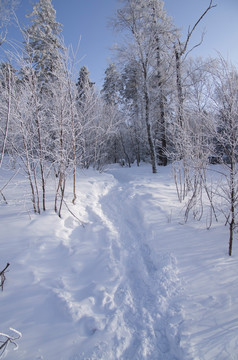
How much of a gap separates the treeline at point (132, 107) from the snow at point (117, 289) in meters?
0.75

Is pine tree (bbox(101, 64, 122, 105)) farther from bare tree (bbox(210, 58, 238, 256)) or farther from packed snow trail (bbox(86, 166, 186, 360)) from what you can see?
packed snow trail (bbox(86, 166, 186, 360))

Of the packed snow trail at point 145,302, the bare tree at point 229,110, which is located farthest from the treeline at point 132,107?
the packed snow trail at point 145,302

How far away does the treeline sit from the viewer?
296 centimetres

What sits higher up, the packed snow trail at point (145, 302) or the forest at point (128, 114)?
the forest at point (128, 114)

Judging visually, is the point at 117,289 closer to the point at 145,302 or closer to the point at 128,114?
the point at 145,302

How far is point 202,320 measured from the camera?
189 centimetres

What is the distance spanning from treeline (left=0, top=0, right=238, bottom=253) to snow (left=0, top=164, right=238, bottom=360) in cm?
75

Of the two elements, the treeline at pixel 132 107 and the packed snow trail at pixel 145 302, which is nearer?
the packed snow trail at pixel 145 302

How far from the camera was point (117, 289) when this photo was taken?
98.0 inches

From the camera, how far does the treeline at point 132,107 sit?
2.96 m

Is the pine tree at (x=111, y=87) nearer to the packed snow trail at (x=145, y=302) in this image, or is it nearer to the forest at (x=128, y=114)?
the forest at (x=128, y=114)

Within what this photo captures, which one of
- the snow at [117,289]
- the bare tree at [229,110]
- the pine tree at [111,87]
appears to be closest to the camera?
the snow at [117,289]

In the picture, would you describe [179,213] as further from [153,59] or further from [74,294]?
[153,59]

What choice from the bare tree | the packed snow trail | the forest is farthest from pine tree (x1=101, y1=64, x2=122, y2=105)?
the packed snow trail
